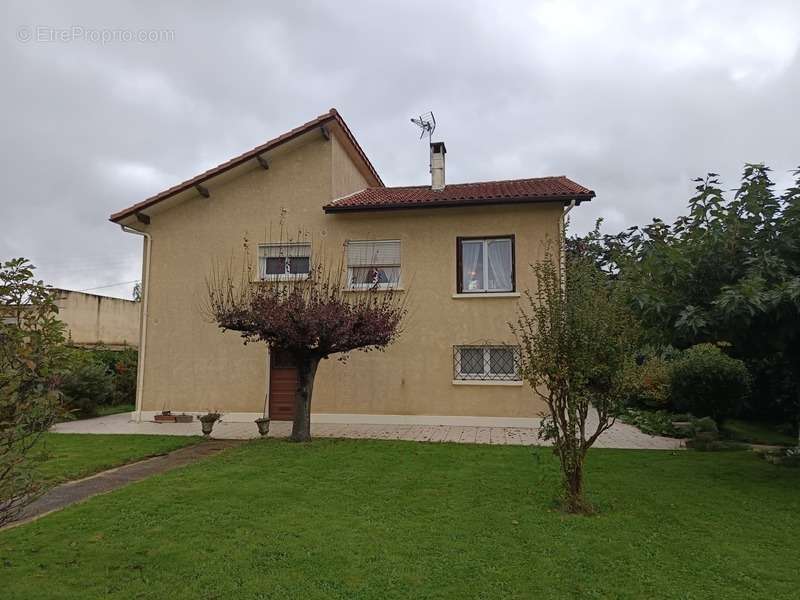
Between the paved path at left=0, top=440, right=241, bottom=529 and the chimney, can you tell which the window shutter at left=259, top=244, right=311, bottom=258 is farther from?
the paved path at left=0, top=440, right=241, bottom=529

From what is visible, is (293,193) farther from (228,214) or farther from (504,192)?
(504,192)

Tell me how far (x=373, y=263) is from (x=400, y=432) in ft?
13.9

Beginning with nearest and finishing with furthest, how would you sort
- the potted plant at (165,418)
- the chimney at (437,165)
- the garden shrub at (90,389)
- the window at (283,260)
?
the potted plant at (165,418)
the window at (283,260)
the garden shrub at (90,389)
the chimney at (437,165)

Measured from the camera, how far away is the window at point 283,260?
44.8 feet

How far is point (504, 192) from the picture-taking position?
1308 cm

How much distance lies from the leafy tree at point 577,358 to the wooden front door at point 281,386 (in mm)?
8412

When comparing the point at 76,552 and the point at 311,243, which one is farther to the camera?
the point at 311,243

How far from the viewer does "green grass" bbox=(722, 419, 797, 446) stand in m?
11.9

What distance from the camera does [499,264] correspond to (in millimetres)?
12992

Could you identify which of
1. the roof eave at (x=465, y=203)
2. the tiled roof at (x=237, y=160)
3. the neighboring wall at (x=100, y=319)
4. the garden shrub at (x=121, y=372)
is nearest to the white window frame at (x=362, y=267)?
the roof eave at (x=465, y=203)

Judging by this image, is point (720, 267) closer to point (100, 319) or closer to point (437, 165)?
point (437, 165)

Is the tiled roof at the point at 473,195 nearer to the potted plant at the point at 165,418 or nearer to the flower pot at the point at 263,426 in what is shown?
the flower pot at the point at 263,426

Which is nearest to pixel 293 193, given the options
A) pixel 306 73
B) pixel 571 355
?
pixel 306 73

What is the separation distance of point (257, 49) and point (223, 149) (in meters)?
10.5
